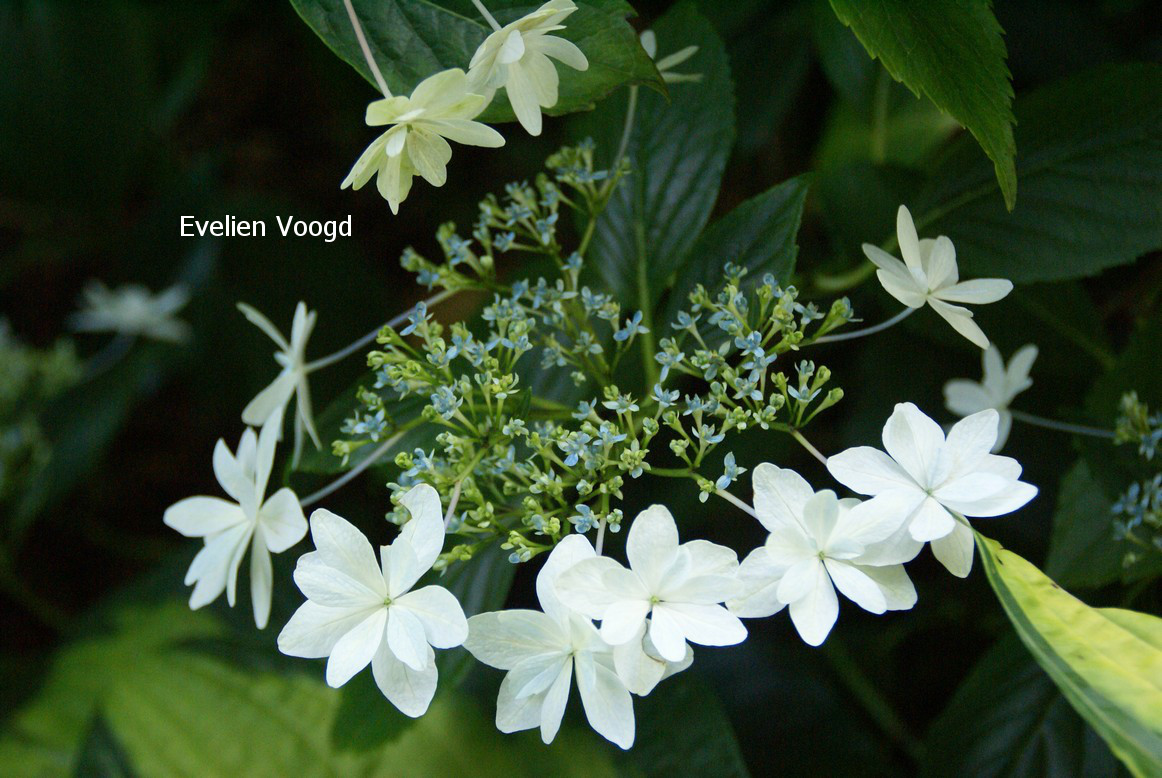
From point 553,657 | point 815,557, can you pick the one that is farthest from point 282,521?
point 815,557

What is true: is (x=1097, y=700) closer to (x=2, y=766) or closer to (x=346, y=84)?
(x=2, y=766)

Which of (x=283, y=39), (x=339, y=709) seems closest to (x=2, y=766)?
(x=339, y=709)

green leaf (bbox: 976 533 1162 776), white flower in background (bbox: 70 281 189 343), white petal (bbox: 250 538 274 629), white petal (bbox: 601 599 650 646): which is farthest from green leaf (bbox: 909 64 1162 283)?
white flower in background (bbox: 70 281 189 343)

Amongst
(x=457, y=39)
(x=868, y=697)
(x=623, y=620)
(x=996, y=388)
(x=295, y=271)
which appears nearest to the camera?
(x=623, y=620)

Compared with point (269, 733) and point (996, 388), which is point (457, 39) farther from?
point (269, 733)

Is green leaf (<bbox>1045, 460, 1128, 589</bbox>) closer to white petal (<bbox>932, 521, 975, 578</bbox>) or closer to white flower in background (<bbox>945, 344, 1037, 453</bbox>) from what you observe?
white flower in background (<bbox>945, 344, 1037, 453</bbox>)

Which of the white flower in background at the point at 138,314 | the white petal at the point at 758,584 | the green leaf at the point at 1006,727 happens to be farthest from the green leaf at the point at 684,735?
the white flower in background at the point at 138,314

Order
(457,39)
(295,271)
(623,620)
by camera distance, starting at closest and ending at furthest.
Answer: (623,620)
(457,39)
(295,271)
